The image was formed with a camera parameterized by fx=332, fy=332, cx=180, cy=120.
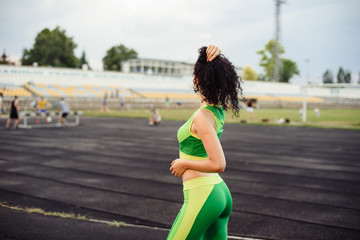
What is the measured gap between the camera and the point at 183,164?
6.89 ft

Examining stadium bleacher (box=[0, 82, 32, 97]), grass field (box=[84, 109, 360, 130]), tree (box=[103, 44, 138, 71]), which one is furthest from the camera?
tree (box=[103, 44, 138, 71])

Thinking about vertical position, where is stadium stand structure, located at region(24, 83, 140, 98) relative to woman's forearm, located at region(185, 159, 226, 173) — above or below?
above

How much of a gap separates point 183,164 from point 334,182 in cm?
580

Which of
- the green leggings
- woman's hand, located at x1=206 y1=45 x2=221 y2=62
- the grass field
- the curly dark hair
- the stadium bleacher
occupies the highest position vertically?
the stadium bleacher

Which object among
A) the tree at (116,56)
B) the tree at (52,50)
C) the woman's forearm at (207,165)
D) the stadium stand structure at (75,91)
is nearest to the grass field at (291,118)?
the stadium stand structure at (75,91)

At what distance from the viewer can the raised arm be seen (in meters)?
1.98

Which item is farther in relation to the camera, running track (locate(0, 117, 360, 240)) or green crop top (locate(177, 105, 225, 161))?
running track (locate(0, 117, 360, 240))

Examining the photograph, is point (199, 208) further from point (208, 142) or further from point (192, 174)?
point (208, 142)

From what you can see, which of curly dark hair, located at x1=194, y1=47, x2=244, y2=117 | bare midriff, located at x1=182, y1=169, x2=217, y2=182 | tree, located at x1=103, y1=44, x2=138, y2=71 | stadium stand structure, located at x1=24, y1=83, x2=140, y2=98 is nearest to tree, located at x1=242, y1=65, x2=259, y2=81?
tree, located at x1=103, y1=44, x2=138, y2=71

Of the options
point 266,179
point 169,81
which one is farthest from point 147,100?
point 266,179

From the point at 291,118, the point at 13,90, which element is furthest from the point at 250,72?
the point at 291,118

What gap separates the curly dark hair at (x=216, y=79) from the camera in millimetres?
2051

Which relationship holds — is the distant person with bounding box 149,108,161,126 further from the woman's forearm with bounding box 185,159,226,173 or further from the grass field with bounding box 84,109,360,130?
the woman's forearm with bounding box 185,159,226,173

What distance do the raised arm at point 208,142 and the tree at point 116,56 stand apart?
8920 cm
